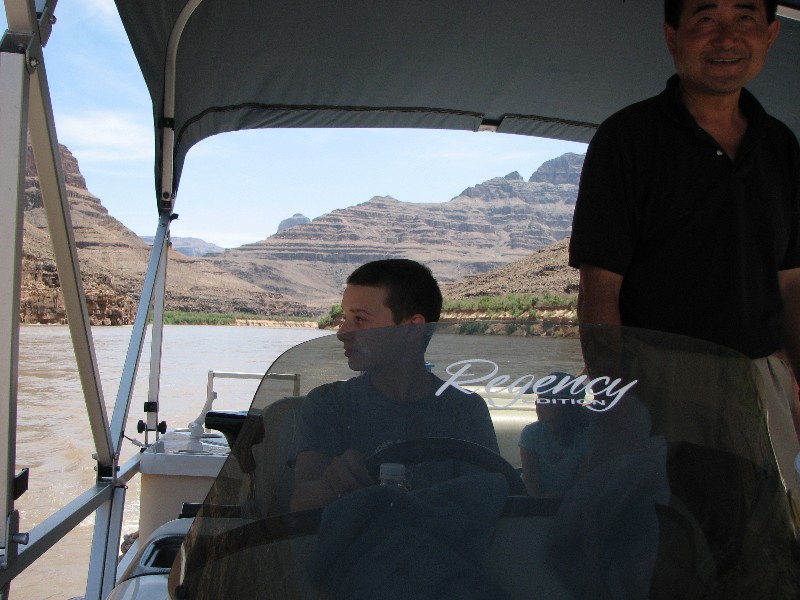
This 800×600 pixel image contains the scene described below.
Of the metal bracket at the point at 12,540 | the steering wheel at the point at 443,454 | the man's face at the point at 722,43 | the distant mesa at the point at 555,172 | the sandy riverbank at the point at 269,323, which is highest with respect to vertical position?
the distant mesa at the point at 555,172

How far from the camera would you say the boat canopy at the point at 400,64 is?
9.47 feet

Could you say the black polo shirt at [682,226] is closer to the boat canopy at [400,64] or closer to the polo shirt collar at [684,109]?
the polo shirt collar at [684,109]

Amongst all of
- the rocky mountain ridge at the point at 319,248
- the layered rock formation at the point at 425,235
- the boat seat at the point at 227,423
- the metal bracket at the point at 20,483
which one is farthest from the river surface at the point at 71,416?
the layered rock formation at the point at 425,235

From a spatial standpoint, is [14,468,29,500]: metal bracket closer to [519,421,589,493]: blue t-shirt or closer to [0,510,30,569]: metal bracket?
[0,510,30,569]: metal bracket

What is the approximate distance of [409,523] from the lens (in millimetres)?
831

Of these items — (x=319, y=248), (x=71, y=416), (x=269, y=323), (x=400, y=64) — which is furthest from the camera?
(x=319, y=248)

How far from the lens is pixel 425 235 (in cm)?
9019

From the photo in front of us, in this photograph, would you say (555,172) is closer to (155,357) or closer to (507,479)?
(155,357)

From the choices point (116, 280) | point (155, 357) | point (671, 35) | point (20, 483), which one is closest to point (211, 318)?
point (116, 280)

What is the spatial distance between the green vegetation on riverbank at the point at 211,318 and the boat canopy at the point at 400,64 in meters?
43.3

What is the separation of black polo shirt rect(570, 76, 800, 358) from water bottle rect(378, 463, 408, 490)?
76cm

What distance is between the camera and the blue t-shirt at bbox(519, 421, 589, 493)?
0.86 m

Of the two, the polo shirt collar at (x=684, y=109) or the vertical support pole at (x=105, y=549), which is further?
the vertical support pole at (x=105, y=549)

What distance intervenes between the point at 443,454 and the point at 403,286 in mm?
589
